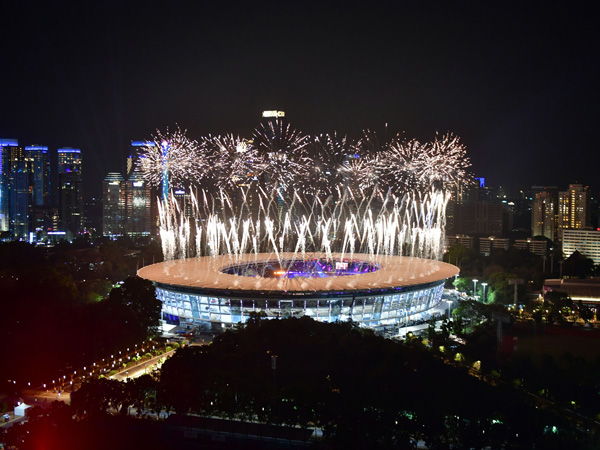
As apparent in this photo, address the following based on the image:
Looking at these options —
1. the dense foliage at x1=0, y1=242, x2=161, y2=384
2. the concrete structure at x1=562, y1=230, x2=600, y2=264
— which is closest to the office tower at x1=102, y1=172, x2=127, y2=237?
the dense foliage at x1=0, y1=242, x2=161, y2=384

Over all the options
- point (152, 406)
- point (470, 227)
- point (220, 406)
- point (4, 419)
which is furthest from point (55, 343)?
point (470, 227)

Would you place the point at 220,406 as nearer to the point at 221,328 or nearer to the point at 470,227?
the point at 221,328

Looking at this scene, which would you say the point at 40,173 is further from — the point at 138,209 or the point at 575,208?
the point at 575,208

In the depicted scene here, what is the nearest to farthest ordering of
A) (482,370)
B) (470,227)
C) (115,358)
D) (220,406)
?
(220,406), (482,370), (115,358), (470,227)

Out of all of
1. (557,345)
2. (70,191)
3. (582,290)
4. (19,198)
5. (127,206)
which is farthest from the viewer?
(70,191)

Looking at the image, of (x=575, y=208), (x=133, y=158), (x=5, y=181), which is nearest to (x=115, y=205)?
(x=133, y=158)

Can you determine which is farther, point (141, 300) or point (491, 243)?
point (491, 243)

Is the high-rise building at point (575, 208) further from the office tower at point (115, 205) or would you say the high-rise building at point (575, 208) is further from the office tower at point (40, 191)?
the office tower at point (40, 191)
